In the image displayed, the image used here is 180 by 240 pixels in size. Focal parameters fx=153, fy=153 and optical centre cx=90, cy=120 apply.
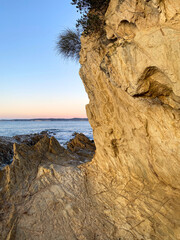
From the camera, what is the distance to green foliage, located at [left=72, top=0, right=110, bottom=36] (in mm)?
5404

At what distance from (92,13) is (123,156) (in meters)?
5.40

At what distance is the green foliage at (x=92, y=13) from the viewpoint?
5404 mm

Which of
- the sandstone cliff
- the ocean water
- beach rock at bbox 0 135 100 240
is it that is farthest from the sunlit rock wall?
the ocean water

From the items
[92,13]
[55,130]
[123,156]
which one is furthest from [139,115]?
[55,130]

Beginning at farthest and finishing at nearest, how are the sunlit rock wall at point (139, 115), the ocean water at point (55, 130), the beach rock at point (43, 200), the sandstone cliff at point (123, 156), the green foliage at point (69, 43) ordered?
the ocean water at point (55, 130), the green foliage at point (69, 43), the beach rock at point (43, 200), the sandstone cliff at point (123, 156), the sunlit rock wall at point (139, 115)

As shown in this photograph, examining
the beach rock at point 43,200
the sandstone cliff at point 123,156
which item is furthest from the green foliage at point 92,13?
the beach rock at point 43,200

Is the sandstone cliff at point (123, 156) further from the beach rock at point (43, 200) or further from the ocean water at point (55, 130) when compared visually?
the ocean water at point (55, 130)

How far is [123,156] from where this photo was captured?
5.74 meters

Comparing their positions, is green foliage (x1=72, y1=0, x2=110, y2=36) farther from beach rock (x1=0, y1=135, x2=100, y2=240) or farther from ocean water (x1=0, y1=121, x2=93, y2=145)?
ocean water (x1=0, y1=121, x2=93, y2=145)

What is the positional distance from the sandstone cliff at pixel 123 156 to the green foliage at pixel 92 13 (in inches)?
15.1

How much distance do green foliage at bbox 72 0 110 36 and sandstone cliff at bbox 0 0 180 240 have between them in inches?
15.1

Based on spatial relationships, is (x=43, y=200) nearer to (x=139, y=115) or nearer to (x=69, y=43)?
(x=139, y=115)

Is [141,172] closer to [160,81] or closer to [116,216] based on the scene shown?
[116,216]

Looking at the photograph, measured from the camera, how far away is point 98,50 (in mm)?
5879
